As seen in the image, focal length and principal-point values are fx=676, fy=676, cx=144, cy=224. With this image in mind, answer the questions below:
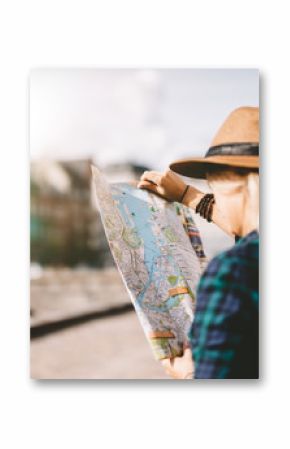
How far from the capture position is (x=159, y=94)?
2.87 m

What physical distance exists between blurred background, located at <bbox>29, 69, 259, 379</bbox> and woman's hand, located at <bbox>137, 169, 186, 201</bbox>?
→ 48mm

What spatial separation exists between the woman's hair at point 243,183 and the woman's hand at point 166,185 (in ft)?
0.59

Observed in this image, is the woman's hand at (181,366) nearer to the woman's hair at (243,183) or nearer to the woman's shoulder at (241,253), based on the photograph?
the woman's shoulder at (241,253)

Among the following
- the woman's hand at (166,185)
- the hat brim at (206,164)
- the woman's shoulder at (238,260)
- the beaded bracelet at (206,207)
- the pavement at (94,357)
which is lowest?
the pavement at (94,357)

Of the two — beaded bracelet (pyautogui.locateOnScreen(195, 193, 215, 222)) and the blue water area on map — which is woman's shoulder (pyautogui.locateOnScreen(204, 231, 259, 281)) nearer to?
beaded bracelet (pyautogui.locateOnScreen(195, 193, 215, 222))

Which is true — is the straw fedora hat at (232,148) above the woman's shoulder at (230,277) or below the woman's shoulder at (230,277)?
above

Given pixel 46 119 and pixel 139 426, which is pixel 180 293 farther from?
pixel 46 119

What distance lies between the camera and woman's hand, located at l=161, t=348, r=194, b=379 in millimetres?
2660

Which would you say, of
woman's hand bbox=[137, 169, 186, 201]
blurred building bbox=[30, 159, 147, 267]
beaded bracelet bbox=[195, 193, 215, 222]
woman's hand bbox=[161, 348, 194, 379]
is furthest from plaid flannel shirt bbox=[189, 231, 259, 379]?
blurred building bbox=[30, 159, 147, 267]

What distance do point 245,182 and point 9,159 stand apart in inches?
39.2

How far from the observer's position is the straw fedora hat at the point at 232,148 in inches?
102

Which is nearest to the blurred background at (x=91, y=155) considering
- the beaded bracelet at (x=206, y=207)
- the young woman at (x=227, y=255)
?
the young woman at (x=227, y=255)

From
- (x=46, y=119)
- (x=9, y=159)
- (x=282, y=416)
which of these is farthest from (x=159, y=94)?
(x=282, y=416)

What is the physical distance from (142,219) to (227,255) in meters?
0.63
